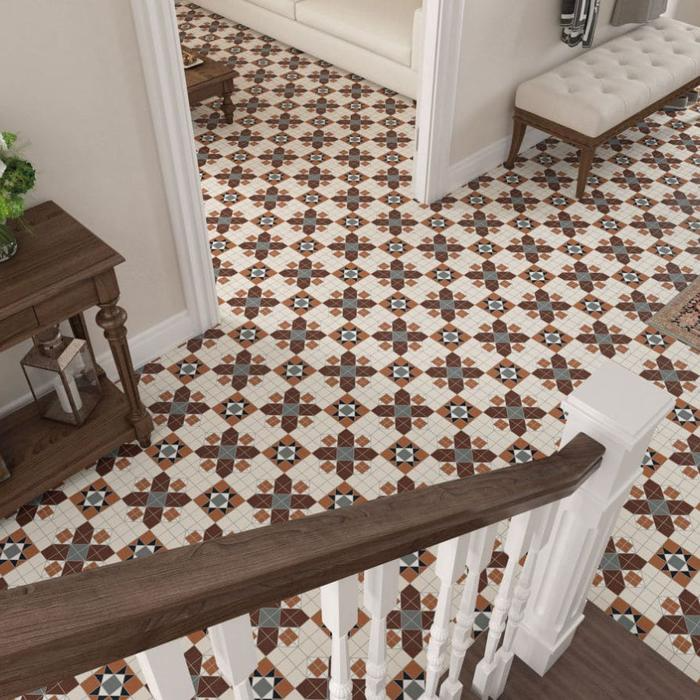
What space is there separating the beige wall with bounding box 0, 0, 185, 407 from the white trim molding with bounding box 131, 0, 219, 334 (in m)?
0.03

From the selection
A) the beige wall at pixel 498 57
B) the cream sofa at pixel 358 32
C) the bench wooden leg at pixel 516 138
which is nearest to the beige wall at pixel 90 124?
the beige wall at pixel 498 57

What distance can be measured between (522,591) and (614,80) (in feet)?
11.1

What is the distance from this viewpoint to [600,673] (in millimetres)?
2061

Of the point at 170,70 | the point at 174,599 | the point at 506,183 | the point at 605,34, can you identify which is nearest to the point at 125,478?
the point at 170,70

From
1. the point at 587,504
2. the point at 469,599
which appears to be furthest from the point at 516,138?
the point at 469,599

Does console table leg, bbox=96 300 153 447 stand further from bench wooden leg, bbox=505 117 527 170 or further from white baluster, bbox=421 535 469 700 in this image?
bench wooden leg, bbox=505 117 527 170

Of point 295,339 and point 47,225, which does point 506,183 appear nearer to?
point 295,339

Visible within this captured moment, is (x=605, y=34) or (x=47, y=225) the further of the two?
(x=605, y=34)

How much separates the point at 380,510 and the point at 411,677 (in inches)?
61.3

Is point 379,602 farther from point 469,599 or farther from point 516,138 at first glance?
point 516,138

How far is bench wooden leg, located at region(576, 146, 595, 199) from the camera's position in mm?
4109

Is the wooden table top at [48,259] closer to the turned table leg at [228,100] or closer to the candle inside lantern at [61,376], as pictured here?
the candle inside lantern at [61,376]

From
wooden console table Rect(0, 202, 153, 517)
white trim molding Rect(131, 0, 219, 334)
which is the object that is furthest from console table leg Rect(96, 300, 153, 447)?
white trim molding Rect(131, 0, 219, 334)

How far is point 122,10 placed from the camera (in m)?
2.50
